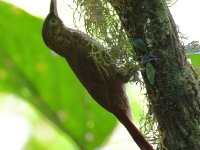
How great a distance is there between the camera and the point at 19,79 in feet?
7.54

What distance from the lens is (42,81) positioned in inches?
91.1

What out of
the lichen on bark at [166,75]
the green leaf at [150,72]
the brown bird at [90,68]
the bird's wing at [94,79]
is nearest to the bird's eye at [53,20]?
the brown bird at [90,68]

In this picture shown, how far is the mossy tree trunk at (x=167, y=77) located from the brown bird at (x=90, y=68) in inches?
5.2

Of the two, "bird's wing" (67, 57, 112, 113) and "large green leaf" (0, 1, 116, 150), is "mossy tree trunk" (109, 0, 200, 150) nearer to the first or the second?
"bird's wing" (67, 57, 112, 113)

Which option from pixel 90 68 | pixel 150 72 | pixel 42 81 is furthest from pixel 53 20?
pixel 42 81

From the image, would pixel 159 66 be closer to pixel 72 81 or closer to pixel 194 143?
pixel 194 143

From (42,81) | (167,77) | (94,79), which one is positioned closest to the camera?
(167,77)

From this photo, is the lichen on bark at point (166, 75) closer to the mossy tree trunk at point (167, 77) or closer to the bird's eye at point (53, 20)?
the mossy tree trunk at point (167, 77)

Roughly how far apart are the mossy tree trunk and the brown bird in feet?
0.43

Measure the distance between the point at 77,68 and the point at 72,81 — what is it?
0.80m

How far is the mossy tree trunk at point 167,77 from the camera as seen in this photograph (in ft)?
3.96

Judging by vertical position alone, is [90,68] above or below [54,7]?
below

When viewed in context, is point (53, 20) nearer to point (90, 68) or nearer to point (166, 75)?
point (90, 68)

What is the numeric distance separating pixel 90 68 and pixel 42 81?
0.90 m
